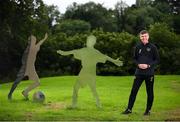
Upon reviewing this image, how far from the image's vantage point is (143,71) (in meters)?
11.7

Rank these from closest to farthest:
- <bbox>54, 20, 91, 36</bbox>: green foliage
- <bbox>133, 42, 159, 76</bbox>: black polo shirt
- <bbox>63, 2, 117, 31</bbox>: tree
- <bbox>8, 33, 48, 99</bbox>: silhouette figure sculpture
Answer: <bbox>133, 42, 159, 76</bbox>: black polo shirt
<bbox>8, 33, 48, 99</bbox>: silhouette figure sculpture
<bbox>54, 20, 91, 36</bbox>: green foliage
<bbox>63, 2, 117, 31</bbox>: tree

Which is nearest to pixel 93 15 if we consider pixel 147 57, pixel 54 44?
pixel 54 44

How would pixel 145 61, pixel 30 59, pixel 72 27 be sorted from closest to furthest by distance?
pixel 145 61
pixel 30 59
pixel 72 27

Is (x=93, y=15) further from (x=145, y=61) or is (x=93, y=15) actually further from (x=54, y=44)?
(x=145, y=61)

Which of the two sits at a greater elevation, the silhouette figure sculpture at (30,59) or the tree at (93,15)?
the tree at (93,15)

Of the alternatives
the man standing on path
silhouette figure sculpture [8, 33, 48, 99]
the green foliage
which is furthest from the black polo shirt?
the green foliage

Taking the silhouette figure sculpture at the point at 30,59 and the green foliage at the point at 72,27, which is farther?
the green foliage at the point at 72,27

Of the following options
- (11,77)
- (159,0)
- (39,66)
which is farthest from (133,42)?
(159,0)

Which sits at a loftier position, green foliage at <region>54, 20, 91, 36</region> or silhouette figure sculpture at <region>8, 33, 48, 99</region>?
green foliage at <region>54, 20, 91, 36</region>

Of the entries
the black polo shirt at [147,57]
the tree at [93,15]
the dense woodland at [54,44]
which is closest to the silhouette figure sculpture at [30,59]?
the black polo shirt at [147,57]

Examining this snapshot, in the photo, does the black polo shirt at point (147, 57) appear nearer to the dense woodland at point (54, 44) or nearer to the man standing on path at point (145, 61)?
the man standing on path at point (145, 61)

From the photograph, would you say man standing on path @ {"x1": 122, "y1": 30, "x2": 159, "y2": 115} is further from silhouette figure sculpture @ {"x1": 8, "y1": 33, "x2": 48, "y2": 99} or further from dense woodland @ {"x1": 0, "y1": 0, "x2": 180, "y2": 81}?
dense woodland @ {"x1": 0, "y1": 0, "x2": 180, "y2": 81}

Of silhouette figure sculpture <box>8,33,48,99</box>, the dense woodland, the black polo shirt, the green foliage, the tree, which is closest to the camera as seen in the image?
the black polo shirt

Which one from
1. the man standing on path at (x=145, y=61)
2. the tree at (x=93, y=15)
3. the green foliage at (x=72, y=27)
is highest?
the tree at (x=93, y=15)
